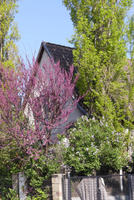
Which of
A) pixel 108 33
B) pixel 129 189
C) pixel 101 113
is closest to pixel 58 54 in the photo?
pixel 108 33

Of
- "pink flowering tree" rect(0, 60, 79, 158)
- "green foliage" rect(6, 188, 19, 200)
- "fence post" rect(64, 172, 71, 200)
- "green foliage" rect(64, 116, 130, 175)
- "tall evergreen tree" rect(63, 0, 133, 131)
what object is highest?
"tall evergreen tree" rect(63, 0, 133, 131)

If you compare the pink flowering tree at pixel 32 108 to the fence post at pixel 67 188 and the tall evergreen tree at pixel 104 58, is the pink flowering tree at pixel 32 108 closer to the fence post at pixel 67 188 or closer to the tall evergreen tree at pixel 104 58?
the fence post at pixel 67 188

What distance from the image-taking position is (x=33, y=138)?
8.51 m

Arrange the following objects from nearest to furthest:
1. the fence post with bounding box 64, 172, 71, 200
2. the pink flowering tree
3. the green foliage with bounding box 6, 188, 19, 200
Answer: the fence post with bounding box 64, 172, 71, 200 → the pink flowering tree → the green foliage with bounding box 6, 188, 19, 200

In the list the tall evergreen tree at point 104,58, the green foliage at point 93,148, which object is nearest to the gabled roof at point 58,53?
the tall evergreen tree at point 104,58

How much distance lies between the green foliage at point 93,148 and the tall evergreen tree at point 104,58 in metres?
0.93

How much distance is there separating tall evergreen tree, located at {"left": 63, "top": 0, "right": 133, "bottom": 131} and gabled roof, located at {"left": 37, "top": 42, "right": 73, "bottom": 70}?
235 centimetres

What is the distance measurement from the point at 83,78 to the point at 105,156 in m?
3.63

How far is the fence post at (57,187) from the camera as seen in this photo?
308 inches

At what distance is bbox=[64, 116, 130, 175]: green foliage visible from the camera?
8.22 meters

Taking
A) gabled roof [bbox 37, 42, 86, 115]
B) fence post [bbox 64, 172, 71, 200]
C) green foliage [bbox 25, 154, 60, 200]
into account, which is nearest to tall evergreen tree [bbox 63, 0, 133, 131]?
gabled roof [bbox 37, 42, 86, 115]

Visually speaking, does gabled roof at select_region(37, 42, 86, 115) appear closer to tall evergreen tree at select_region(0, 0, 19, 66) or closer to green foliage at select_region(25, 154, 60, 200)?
tall evergreen tree at select_region(0, 0, 19, 66)

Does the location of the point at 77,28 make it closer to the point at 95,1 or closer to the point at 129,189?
the point at 95,1

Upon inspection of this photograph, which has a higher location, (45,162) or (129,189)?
(45,162)
